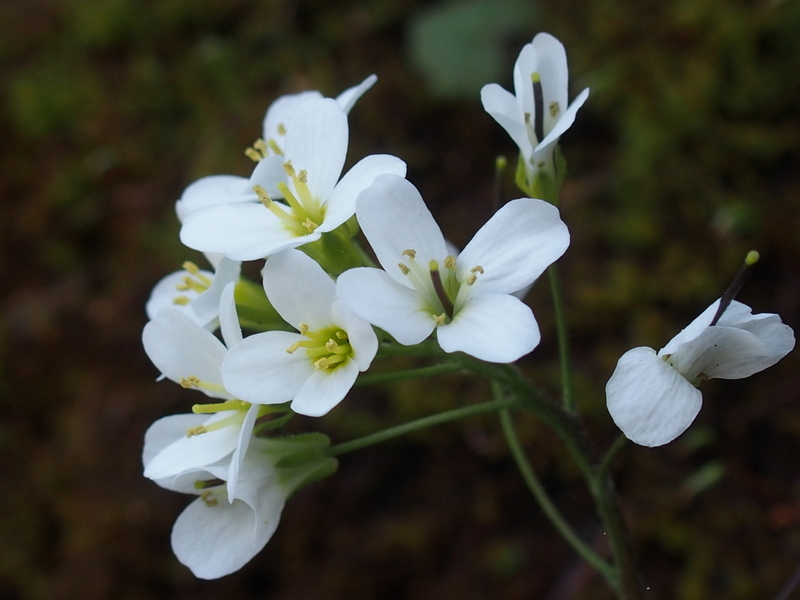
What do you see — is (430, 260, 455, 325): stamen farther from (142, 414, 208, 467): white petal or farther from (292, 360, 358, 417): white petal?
(142, 414, 208, 467): white petal

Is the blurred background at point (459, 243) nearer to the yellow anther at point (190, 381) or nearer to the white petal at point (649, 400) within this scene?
the white petal at point (649, 400)

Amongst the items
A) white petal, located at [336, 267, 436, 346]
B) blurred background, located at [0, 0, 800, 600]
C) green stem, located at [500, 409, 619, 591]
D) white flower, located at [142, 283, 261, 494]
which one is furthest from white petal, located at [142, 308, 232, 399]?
blurred background, located at [0, 0, 800, 600]

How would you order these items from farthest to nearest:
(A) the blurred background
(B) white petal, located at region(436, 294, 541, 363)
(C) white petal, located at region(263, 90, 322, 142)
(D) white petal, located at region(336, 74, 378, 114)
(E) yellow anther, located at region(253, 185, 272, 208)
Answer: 1. (A) the blurred background
2. (C) white petal, located at region(263, 90, 322, 142)
3. (D) white petal, located at region(336, 74, 378, 114)
4. (E) yellow anther, located at region(253, 185, 272, 208)
5. (B) white petal, located at region(436, 294, 541, 363)

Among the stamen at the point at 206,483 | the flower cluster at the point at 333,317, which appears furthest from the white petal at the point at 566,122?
the stamen at the point at 206,483

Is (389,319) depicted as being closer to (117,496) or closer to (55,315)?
(117,496)

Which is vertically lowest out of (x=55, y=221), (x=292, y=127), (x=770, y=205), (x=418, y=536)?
Result: (x=418, y=536)

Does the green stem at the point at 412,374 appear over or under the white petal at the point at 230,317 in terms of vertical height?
under

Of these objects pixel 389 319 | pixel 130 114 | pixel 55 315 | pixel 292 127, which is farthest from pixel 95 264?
pixel 389 319
